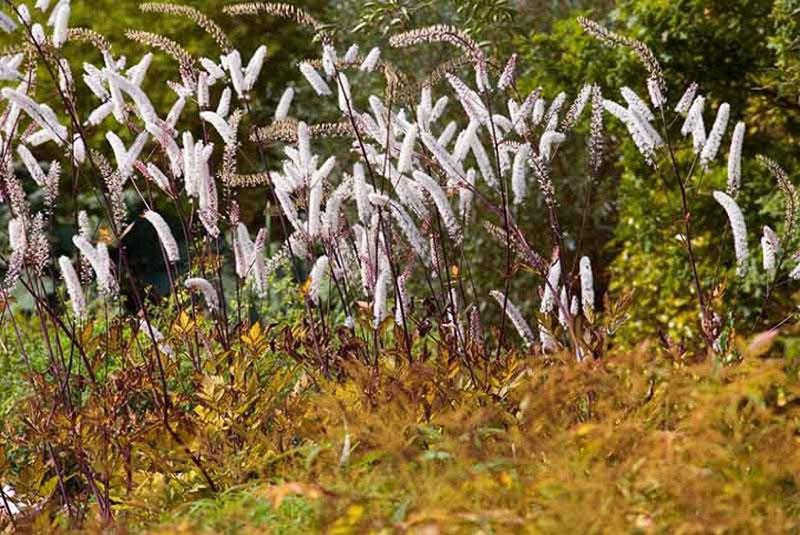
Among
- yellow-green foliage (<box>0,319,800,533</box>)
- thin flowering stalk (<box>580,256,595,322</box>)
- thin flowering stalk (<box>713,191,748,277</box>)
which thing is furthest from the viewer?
thin flowering stalk (<box>580,256,595,322</box>)

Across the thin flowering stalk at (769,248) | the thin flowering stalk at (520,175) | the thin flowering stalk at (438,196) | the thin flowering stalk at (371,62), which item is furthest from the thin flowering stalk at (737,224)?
the thin flowering stalk at (371,62)

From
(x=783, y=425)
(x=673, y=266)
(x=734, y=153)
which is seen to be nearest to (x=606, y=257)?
(x=673, y=266)

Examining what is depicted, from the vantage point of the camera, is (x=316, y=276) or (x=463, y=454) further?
(x=316, y=276)

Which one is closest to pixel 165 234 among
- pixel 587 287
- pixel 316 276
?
pixel 316 276

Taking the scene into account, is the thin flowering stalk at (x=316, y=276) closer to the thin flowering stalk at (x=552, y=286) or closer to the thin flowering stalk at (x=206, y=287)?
the thin flowering stalk at (x=206, y=287)

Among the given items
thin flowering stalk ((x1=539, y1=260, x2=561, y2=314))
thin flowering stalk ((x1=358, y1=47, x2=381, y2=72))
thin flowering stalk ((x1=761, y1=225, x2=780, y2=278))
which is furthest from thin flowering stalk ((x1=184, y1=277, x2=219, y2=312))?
thin flowering stalk ((x1=761, y1=225, x2=780, y2=278))

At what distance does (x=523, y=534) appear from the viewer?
2.40 m

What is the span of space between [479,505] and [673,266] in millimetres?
5720

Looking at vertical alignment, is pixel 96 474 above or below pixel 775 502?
below

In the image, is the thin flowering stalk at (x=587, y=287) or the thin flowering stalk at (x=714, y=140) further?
the thin flowering stalk at (x=587, y=287)

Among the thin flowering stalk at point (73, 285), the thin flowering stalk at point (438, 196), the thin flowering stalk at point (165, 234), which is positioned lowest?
the thin flowering stalk at point (73, 285)

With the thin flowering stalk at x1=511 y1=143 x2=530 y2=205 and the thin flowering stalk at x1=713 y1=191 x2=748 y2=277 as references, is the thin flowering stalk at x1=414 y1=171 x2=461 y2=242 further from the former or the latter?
the thin flowering stalk at x1=713 y1=191 x2=748 y2=277

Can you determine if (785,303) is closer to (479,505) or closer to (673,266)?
(673,266)

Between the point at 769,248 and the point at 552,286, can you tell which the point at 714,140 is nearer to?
the point at 769,248
